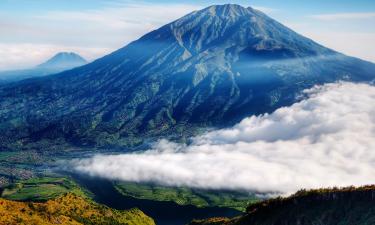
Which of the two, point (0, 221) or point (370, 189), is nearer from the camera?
point (370, 189)

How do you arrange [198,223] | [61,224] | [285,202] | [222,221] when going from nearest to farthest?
[285,202] → [222,221] → [198,223] → [61,224]

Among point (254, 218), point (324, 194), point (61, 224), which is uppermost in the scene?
point (324, 194)

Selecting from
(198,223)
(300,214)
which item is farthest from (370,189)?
(198,223)

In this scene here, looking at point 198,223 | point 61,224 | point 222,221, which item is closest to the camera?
point 222,221

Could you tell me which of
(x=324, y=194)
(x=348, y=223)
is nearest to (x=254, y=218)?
(x=324, y=194)

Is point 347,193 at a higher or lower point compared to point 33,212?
higher

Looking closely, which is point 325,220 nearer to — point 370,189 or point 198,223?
point 370,189

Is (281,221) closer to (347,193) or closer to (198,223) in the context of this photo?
(347,193)
